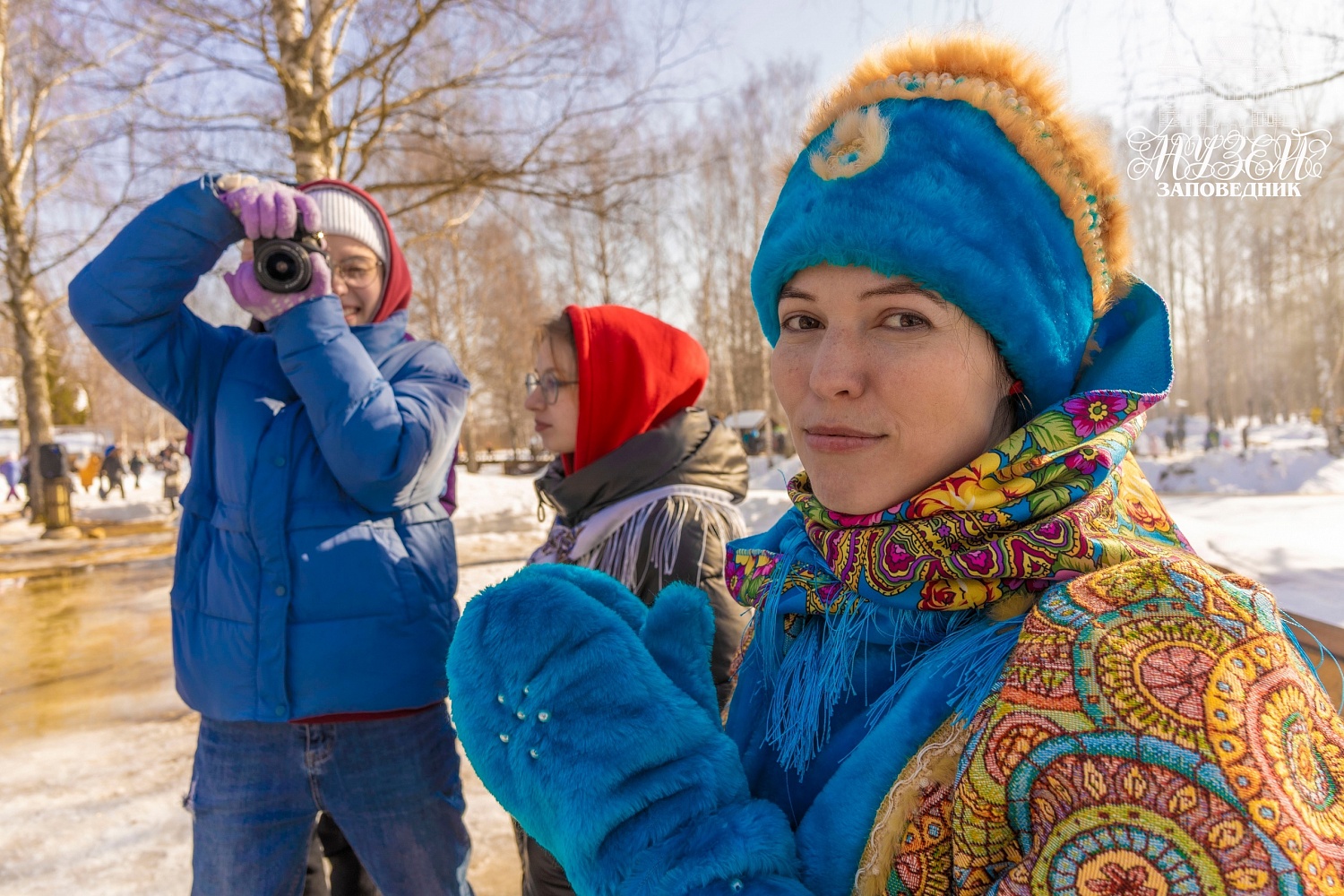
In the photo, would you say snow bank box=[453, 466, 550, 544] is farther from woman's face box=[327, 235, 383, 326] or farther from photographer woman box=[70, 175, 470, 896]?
photographer woman box=[70, 175, 470, 896]

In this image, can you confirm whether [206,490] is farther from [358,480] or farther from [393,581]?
[393,581]

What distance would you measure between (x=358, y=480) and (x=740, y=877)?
119cm

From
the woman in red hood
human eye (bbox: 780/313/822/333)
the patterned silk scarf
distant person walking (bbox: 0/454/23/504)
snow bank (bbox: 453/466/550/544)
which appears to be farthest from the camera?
distant person walking (bbox: 0/454/23/504)

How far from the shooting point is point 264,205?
163 centimetres

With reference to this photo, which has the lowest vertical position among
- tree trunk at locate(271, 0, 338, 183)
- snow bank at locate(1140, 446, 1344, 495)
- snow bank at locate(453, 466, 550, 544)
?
snow bank at locate(1140, 446, 1344, 495)

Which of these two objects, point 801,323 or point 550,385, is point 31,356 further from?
Answer: point 801,323

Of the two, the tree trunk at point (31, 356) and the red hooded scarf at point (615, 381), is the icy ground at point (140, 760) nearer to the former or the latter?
the red hooded scarf at point (615, 381)

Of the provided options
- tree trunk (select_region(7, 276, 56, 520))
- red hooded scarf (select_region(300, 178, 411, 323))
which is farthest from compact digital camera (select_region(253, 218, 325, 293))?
tree trunk (select_region(7, 276, 56, 520))

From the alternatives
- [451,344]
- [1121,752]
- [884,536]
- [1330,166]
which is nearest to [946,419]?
[884,536]

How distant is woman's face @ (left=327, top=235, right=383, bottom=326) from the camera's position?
191cm

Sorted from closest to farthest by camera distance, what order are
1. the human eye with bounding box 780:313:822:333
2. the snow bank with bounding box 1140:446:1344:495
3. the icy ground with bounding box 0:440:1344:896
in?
the human eye with bounding box 780:313:822:333 → the icy ground with bounding box 0:440:1344:896 → the snow bank with bounding box 1140:446:1344:495

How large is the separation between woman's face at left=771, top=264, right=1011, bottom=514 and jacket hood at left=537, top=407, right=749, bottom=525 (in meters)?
1.02

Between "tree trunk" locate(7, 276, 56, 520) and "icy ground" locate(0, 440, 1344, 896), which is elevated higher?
"tree trunk" locate(7, 276, 56, 520)

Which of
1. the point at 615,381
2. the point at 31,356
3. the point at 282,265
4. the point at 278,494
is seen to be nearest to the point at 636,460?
the point at 615,381
